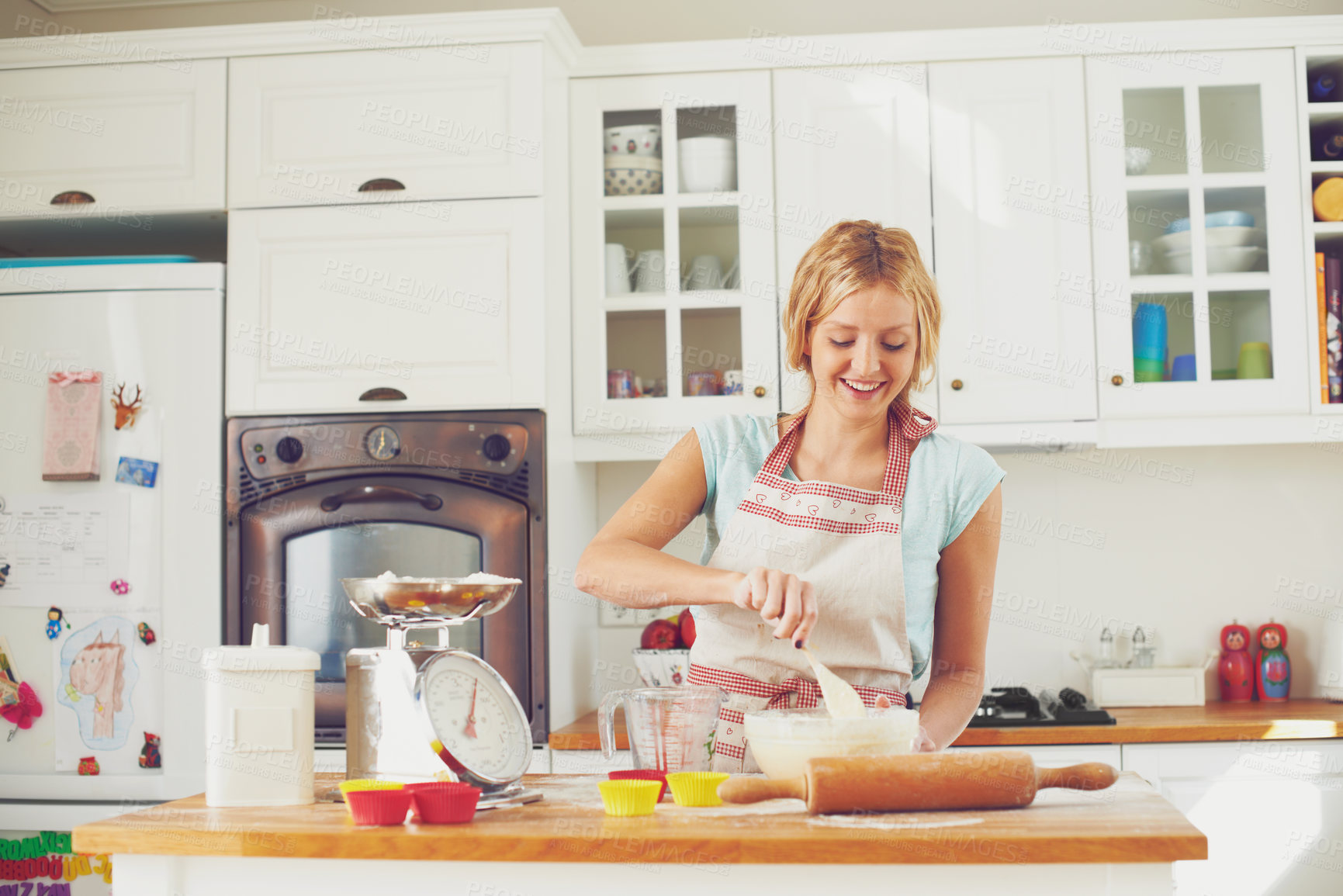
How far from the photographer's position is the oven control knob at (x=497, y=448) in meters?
2.42

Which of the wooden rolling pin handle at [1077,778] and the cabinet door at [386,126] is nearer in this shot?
the wooden rolling pin handle at [1077,778]

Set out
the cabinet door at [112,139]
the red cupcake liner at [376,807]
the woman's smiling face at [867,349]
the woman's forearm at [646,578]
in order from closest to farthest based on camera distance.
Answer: the red cupcake liner at [376,807], the woman's forearm at [646,578], the woman's smiling face at [867,349], the cabinet door at [112,139]

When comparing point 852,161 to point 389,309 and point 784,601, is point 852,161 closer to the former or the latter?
point 389,309

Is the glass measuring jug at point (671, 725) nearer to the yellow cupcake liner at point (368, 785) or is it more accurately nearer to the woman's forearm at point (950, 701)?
the yellow cupcake liner at point (368, 785)

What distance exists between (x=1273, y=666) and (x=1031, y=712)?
Result: 742mm

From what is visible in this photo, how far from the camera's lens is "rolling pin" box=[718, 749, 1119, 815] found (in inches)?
38.9

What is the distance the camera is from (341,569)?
2465mm

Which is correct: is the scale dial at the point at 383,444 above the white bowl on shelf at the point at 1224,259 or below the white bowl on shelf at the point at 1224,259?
below

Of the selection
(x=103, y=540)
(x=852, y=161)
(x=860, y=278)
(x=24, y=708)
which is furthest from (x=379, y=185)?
(x=860, y=278)

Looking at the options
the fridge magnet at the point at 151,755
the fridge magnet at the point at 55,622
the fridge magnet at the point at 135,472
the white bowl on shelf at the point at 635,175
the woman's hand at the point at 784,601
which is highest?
the white bowl on shelf at the point at 635,175

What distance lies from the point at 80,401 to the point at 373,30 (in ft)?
3.21

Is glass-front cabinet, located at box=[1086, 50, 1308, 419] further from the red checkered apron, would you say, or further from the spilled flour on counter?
the spilled flour on counter

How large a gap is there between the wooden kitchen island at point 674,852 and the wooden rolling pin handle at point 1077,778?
0.06 feet

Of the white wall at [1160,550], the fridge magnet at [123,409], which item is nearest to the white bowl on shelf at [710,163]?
the white wall at [1160,550]
